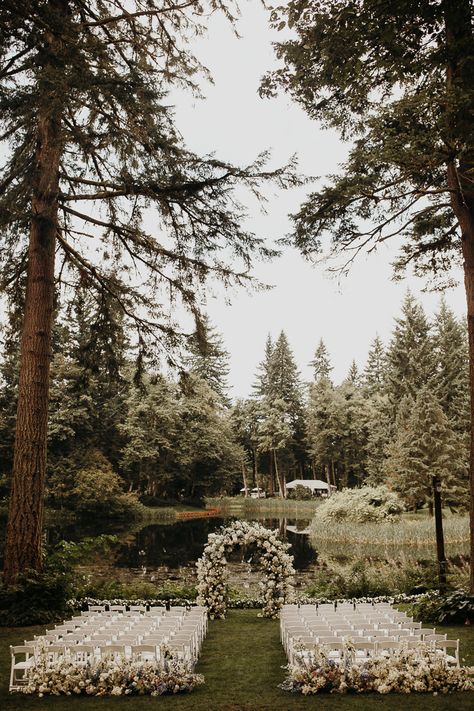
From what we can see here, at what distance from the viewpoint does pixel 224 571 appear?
473 inches

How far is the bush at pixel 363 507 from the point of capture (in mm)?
27969

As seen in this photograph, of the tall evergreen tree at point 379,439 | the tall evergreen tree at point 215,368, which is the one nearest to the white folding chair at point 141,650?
the tall evergreen tree at point 379,439

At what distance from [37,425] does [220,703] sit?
19.8 ft

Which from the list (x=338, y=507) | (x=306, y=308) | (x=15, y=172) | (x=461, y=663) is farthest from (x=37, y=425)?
(x=306, y=308)

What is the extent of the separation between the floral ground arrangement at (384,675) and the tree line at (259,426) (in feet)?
58.0

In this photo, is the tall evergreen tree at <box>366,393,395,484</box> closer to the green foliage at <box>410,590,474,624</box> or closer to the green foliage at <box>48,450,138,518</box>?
the green foliage at <box>48,450,138,518</box>

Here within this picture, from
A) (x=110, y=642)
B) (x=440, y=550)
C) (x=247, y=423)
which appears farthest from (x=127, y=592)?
(x=247, y=423)

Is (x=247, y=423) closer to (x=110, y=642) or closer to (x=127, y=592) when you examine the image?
(x=127, y=592)

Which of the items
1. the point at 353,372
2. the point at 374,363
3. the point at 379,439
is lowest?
the point at 379,439

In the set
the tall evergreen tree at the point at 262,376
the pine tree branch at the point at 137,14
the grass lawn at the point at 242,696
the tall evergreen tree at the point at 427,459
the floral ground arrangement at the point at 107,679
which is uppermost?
the tall evergreen tree at the point at 262,376

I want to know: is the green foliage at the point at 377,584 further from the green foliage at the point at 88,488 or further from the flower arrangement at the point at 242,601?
the green foliage at the point at 88,488

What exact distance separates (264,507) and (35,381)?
38390 millimetres

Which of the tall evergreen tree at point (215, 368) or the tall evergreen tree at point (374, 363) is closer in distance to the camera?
the tall evergreen tree at point (215, 368)

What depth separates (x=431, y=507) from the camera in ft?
100
